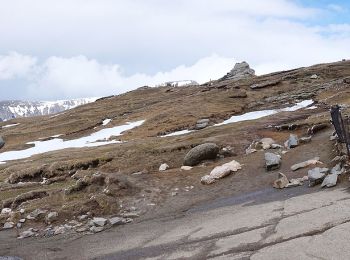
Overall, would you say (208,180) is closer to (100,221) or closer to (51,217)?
(100,221)

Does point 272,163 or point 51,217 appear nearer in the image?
point 51,217

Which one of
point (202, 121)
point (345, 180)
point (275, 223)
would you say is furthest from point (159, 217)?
point (202, 121)

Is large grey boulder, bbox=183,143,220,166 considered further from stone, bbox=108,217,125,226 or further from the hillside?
stone, bbox=108,217,125,226

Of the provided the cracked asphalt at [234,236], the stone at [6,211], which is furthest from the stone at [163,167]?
the cracked asphalt at [234,236]

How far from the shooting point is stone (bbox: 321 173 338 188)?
2027 cm

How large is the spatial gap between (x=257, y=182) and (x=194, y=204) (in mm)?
3807

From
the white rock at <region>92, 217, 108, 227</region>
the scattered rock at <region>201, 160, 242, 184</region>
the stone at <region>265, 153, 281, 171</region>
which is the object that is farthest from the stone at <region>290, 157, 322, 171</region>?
the white rock at <region>92, 217, 108, 227</region>

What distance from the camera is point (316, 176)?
21750 millimetres

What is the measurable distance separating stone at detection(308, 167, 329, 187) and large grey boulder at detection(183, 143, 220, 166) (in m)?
11.2

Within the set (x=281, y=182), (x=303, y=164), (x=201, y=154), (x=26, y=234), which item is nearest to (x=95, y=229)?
(x=26, y=234)

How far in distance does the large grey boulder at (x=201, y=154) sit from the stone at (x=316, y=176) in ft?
36.8

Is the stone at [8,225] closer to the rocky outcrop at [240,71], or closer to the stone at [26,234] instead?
the stone at [26,234]

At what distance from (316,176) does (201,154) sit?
11.9 m

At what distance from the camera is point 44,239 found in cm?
2170
